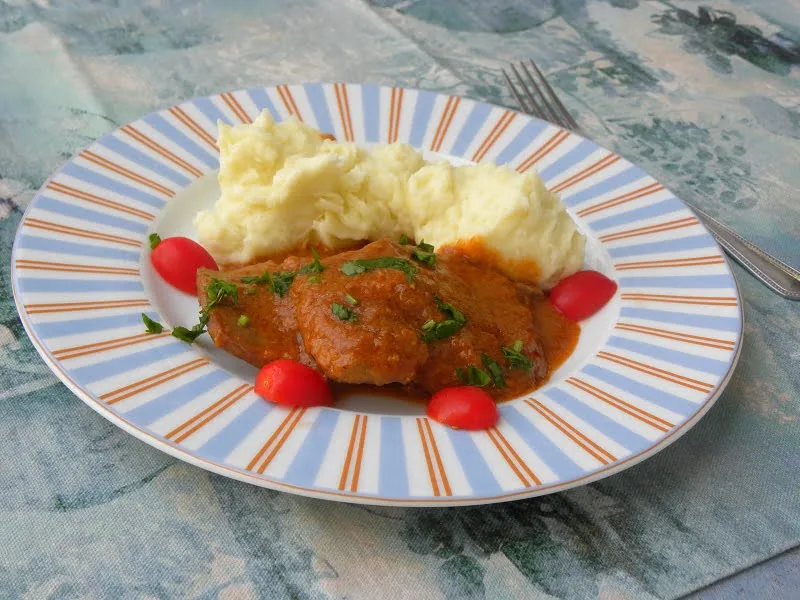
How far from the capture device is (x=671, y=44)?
8.62 meters

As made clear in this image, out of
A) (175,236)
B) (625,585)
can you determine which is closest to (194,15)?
(175,236)

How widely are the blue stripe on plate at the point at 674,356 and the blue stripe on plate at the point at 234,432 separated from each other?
1945mm

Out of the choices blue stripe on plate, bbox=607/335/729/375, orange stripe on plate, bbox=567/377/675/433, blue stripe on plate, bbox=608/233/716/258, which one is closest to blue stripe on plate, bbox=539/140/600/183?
blue stripe on plate, bbox=608/233/716/258

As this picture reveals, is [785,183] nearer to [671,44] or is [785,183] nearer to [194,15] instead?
[671,44]

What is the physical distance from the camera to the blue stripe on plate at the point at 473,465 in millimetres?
3393

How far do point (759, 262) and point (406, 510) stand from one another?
3362 mm

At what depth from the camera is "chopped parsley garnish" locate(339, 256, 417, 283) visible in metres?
4.38

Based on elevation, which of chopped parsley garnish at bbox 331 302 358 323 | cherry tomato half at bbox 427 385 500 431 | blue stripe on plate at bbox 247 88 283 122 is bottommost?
blue stripe on plate at bbox 247 88 283 122

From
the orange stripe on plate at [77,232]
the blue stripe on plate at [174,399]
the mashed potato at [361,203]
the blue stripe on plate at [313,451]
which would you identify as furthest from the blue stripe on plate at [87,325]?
the blue stripe on plate at [313,451]

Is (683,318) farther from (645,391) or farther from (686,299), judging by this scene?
(645,391)

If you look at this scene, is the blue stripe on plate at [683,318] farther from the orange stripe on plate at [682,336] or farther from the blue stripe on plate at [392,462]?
the blue stripe on plate at [392,462]

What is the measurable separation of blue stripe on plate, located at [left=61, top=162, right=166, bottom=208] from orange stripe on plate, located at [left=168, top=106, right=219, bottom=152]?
0.71 metres

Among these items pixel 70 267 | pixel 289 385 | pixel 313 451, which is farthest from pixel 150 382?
pixel 70 267

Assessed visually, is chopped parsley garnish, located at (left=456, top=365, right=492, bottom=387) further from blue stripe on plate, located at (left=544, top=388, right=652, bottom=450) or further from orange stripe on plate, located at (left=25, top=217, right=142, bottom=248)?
orange stripe on plate, located at (left=25, top=217, right=142, bottom=248)
